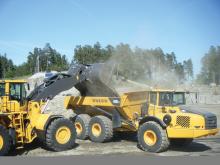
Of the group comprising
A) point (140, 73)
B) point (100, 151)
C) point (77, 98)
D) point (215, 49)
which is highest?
point (215, 49)

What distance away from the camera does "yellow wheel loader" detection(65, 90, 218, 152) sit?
10883 millimetres

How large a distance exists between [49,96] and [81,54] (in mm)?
31038

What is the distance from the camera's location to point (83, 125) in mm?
14406

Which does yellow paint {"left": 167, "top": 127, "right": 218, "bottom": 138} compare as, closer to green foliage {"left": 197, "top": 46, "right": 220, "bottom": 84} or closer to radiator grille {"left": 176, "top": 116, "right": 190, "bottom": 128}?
radiator grille {"left": 176, "top": 116, "right": 190, "bottom": 128}

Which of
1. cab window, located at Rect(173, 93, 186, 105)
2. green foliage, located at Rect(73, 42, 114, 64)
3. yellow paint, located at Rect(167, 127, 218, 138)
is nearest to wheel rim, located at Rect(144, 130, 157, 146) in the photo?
yellow paint, located at Rect(167, 127, 218, 138)

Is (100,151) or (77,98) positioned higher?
(77,98)

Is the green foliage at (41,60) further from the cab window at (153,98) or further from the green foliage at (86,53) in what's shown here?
the cab window at (153,98)

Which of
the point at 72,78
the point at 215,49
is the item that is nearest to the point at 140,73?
the point at 72,78

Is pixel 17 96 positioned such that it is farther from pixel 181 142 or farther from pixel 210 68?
pixel 210 68

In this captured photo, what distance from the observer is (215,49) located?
7306 cm

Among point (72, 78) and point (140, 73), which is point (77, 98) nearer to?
point (72, 78)

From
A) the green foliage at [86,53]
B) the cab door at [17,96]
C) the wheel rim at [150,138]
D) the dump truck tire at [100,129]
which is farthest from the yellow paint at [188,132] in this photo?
the green foliage at [86,53]

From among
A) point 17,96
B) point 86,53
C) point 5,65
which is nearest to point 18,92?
point 17,96

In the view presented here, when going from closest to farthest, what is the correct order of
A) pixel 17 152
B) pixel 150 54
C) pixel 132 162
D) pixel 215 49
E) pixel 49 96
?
pixel 132 162, pixel 17 152, pixel 49 96, pixel 150 54, pixel 215 49
